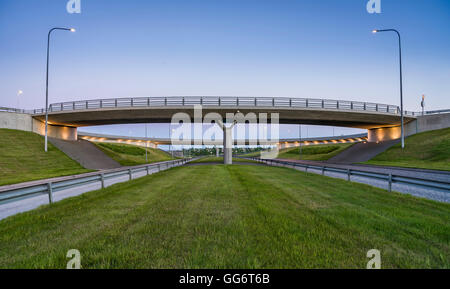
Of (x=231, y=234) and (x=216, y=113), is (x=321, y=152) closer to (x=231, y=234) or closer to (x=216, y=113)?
(x=216, y=113)

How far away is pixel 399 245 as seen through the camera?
12.3ft

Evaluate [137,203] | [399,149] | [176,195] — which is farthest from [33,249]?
[399,149]

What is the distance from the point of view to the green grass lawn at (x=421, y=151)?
27.1 m

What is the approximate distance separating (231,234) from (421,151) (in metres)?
38.4

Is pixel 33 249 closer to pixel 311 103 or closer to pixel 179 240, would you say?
pixel 179 240

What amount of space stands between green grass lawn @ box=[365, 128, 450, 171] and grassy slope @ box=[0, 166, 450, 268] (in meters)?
26.8

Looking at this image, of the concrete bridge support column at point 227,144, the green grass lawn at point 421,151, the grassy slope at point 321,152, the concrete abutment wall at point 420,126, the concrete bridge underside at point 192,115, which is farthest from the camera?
the grassy slope at point 321,152

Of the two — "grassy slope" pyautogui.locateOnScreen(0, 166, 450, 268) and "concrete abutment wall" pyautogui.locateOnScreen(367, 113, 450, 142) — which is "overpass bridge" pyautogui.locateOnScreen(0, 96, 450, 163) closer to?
"concrete abutment wall" pyautogui.locateOnScreen(367, 113, 450, 142)

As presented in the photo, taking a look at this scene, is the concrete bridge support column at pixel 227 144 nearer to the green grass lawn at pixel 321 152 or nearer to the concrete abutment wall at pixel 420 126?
the green grass lawn at pixel 321 152

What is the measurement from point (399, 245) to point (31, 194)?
9.82 meters

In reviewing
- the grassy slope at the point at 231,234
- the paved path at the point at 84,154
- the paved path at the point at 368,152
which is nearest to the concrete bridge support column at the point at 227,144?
the paved path at the point at 84,154

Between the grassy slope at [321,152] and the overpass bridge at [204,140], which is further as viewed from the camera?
the overpass bridge at [204,140]

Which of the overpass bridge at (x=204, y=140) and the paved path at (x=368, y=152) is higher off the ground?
the overpass bridge at (x=204, y=140)

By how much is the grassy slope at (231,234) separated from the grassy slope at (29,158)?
57.1 feet
